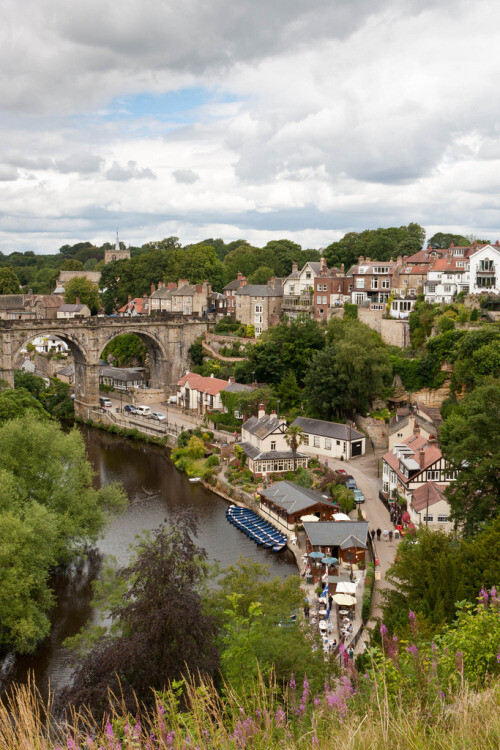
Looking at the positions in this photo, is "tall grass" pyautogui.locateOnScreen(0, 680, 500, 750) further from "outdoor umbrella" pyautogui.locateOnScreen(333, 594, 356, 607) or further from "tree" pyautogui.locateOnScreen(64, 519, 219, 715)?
"outdoor umbrella" pyautogui.locateOnScreen(333, 594, 356, 607)

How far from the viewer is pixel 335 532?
2919cm

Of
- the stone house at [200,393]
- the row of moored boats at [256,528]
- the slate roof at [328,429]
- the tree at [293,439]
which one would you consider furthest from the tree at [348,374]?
the row of moored boats at [256,528]

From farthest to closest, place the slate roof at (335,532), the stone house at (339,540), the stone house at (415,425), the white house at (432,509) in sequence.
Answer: the stone house at (415,425) < the white house at (432,509) < the slate roof at (335,532) < the stone house at (339,540)

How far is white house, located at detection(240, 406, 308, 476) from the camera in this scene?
40.5 metres

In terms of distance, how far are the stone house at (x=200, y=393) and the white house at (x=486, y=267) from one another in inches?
896

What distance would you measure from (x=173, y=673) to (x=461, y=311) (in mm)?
41107

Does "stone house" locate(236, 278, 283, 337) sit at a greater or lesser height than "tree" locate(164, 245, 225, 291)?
lesser

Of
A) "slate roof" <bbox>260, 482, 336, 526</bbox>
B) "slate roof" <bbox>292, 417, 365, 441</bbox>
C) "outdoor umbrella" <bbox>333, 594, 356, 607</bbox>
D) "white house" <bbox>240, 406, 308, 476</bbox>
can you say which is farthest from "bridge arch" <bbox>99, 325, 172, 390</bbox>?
"outdoor umbrella" <bbox>333, 594, 356, 607</bbox>

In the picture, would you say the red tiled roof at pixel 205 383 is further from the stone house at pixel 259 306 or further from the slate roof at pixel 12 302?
the slate roof at pixel 12 302

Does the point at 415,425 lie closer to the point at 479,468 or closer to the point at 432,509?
the point at 432,509

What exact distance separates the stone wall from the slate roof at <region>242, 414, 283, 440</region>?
764 centimetres

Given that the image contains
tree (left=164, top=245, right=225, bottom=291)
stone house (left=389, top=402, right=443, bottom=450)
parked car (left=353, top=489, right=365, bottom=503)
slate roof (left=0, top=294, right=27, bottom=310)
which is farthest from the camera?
slate roof (left=0, top=294, right=27, bottom=310)

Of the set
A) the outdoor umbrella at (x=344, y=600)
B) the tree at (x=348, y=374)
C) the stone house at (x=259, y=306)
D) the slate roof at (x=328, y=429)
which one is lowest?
the outdoor umbrella at (x=344, y=600)

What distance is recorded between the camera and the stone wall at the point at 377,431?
4582cm
